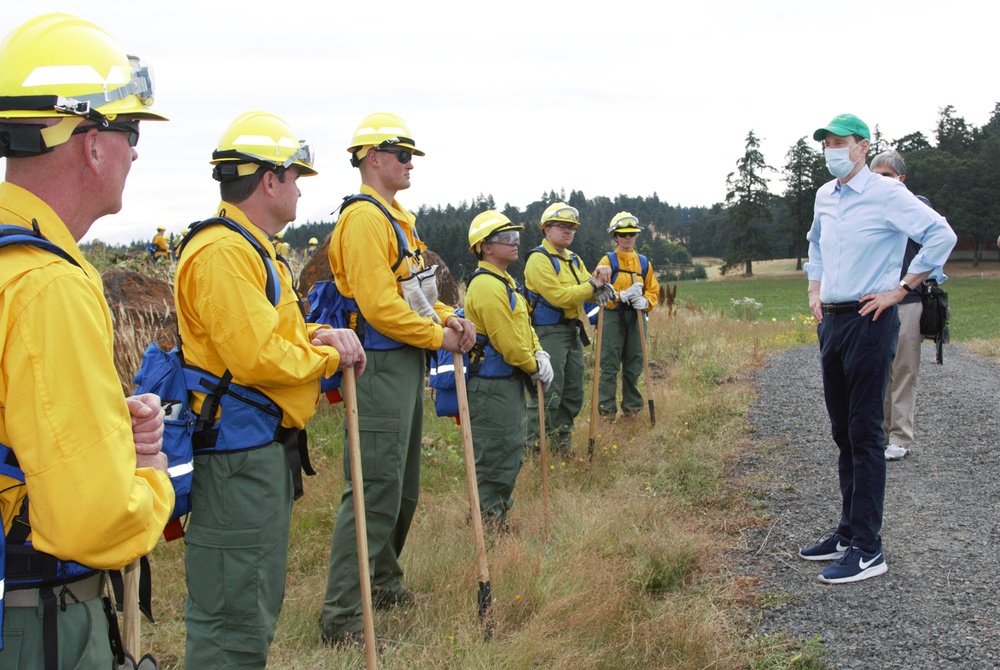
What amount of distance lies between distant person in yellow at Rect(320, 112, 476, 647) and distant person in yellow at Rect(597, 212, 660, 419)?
5240mm

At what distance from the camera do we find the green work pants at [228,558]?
2900mm

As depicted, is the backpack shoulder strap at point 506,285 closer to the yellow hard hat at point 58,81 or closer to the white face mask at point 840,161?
the white face mask at point 840,161

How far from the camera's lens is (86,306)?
63.5 inches

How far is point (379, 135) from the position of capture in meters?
4.28

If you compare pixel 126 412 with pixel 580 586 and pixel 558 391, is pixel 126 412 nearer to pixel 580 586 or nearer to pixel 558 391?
pixel 580 586

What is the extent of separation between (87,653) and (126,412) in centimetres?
62

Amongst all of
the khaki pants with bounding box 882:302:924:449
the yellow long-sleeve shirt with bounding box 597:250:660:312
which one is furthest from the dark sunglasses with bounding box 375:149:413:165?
the yellow long-sleeve shirt with bounding box 597:250:660:312

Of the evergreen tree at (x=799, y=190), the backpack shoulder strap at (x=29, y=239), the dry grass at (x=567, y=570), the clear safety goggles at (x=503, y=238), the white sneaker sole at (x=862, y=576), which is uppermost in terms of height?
the evergreen tree at (x=799, y=190)

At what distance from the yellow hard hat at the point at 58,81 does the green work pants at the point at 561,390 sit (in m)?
6.16

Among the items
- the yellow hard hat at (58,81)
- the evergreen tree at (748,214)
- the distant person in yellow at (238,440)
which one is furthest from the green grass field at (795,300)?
the yellow hard hat at (58,81)

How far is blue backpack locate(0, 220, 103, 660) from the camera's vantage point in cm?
162

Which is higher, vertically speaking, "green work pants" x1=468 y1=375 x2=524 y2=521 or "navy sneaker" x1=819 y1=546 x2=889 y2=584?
"green work pants" x1=468 y1=375 x2=524 y2=521

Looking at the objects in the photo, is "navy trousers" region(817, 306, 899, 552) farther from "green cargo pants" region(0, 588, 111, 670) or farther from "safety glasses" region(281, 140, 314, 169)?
"green cargo pants" region(0, 588, 111, 670)

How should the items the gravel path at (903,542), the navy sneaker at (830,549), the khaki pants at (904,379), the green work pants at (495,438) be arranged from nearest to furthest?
the gravel path at (903,542) → the navy sneaker at (830,549) → the green work pants at (495,438) → the khaki pants at (904,379)
